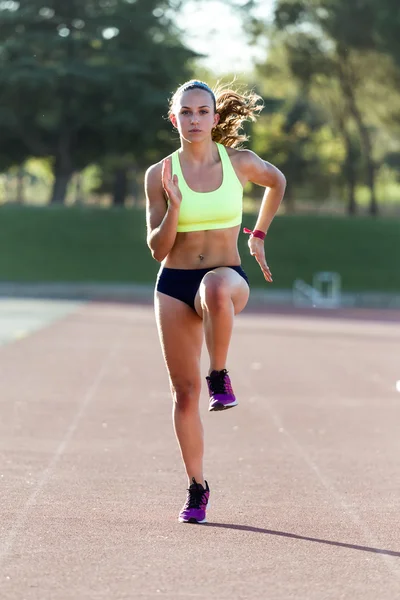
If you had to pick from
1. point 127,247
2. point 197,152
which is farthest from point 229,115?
point 127,247

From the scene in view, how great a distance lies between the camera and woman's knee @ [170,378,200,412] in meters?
6.97

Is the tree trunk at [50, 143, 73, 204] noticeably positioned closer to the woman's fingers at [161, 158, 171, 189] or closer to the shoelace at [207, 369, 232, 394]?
the woman's fingers at [161, 158, 171, 189]

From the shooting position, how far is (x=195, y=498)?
6945 millimetres

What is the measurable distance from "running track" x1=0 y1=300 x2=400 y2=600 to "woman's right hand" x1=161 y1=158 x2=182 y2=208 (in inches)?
60.6

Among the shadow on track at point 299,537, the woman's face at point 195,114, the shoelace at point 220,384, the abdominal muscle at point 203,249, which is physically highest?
the woman's face at point 195,114

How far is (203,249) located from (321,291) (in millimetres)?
45671

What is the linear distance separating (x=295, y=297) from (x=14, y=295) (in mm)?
9702

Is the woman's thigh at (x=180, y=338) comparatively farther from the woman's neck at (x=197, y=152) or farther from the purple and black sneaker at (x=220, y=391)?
the woman's neck at (x=197, y=152)

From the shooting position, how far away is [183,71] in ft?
181

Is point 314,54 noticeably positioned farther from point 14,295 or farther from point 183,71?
point 14,295

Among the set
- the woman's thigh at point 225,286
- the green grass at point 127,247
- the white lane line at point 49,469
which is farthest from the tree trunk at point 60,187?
the woman's thigh at point 225,286

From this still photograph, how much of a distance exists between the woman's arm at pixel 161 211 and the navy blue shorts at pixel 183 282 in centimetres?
10

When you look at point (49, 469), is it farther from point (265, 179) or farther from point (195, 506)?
point (265, 179)

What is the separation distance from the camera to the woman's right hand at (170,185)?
6.58 metres
